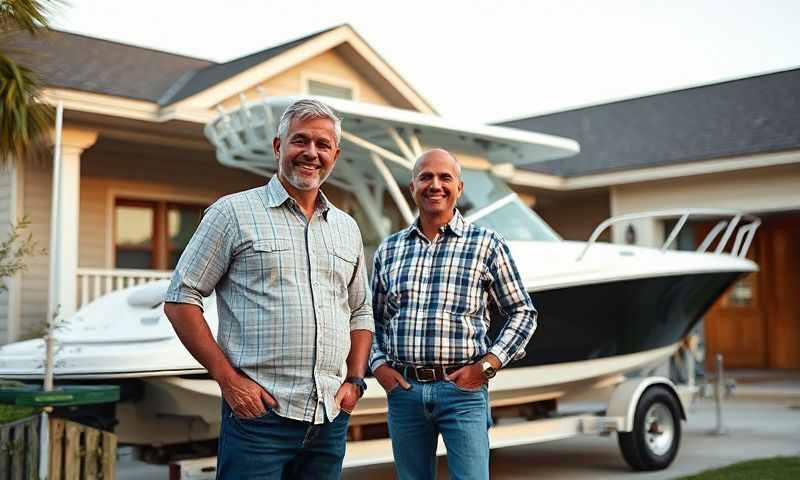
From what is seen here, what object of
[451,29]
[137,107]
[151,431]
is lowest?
[151,431]

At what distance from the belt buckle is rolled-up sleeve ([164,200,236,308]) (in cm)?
116

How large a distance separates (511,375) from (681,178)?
8.44m

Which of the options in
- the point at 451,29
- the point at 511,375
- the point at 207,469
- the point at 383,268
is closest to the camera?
the point at 383,268

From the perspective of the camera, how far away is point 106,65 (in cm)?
1127

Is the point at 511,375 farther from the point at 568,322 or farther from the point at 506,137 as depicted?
the point at 506,137

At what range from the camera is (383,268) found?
3854 mm

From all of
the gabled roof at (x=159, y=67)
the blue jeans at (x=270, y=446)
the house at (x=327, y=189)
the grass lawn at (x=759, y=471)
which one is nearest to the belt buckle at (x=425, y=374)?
the blue jeans at (x=270, y=446)

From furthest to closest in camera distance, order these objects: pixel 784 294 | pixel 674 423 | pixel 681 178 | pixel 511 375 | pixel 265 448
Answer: pixel 784 294 < pixel 681 178 < pixel 674 423 < pixel 511 375 < pixel 265 448

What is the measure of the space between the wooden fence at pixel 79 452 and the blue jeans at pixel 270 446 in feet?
7.40

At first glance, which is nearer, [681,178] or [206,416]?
[206,416]

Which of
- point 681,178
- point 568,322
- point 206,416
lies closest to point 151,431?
point 206,416

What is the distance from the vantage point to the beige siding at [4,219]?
1008 cm

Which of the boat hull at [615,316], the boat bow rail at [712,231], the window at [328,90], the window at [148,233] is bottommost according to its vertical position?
the boat hull at [615,316]

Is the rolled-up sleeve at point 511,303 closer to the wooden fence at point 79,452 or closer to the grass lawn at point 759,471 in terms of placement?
the wooden fence at point 79,452
